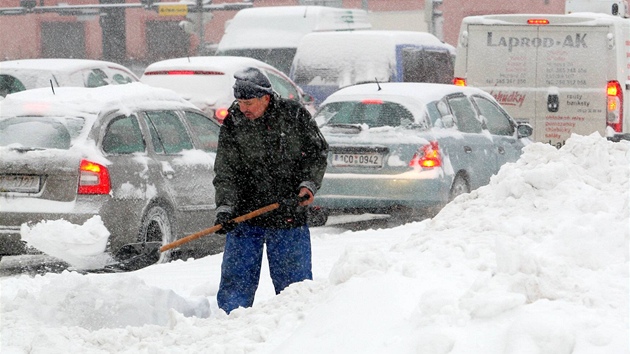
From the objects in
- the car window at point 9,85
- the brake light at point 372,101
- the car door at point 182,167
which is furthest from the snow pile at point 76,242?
the car window at point 9,85

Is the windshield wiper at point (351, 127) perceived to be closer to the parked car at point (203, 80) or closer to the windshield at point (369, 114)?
the windshield at point (369, 114)

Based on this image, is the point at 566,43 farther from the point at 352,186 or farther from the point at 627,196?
the point at 627,196

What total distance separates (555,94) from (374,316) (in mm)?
11812

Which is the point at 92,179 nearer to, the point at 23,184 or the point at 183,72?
the point at 23,184

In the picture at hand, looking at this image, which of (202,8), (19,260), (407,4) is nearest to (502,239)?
(19,260)

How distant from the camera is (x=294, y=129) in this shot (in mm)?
6848

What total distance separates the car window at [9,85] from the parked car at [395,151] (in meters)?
4.58

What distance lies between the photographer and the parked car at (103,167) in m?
9.62

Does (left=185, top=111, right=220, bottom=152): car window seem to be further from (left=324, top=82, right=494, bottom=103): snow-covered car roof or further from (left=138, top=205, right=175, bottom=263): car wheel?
(left=324, top=82, right=494, bottom=103): snow-covered car roof

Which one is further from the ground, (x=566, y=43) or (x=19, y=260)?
(x=566, y=43)

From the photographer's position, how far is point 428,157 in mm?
12203

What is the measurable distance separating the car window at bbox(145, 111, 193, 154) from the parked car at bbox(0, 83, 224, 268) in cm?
1

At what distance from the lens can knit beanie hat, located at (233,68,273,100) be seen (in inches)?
262

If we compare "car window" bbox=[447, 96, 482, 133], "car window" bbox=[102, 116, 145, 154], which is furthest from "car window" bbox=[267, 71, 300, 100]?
"car window" bbox=[102, 116, 145, 154]
